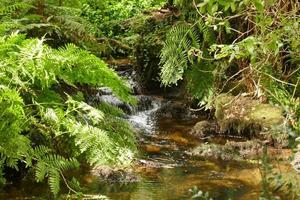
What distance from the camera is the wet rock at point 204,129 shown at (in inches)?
256

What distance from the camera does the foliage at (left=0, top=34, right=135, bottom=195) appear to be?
10.5ft

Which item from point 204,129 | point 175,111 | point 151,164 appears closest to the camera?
point 151,164

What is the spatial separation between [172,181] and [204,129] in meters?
2.09

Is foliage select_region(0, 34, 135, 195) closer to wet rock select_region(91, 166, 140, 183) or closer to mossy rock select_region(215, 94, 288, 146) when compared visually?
wet rock select_region(91, 166, 140, 183)

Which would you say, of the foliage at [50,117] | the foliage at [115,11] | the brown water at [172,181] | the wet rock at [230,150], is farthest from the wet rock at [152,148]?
the foliage at [115,11]

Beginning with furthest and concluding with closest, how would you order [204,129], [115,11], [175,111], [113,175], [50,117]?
[115,11] → [175,111] → [204,129] → [113,175] → [50,117]

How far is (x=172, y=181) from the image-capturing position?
4602 millimetres

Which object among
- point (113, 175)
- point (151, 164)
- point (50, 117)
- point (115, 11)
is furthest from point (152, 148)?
point (115, 11)

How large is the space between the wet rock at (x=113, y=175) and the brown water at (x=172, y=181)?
2.5 inches

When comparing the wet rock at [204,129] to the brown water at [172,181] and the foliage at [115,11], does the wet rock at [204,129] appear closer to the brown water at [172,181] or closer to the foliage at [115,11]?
the brown water at [172,181]

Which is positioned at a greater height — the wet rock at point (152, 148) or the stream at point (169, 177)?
the stream at point (169, 177)

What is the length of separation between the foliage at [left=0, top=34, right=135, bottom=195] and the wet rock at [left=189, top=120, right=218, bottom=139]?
270cm

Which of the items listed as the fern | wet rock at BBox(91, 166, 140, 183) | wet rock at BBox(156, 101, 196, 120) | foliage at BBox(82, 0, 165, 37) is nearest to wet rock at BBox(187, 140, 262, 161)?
the fern

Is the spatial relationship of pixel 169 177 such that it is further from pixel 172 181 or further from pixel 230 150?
pixel 230 150
